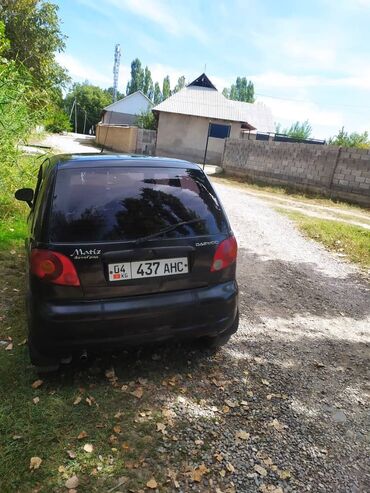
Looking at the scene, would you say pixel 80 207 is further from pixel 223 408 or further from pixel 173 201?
pixel 223 408

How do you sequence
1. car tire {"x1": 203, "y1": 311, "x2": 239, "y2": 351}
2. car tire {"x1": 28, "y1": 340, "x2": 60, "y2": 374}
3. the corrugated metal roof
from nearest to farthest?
car tire {"x1": 28, "y1": 340, "x2": 60, "y2": 374}
car tire {"x1": 203, "y1": 311, "x2": 239, "y2": 351}
the corrugated metal roof

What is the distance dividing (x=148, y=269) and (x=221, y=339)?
1079 mm

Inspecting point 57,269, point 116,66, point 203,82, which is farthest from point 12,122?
point 116,66

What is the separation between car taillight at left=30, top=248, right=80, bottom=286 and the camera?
→ 245 centimetres

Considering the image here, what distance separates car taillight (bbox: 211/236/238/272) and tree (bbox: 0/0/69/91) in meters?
23.6

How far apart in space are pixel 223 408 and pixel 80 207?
179 cm

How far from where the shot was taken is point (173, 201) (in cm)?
289

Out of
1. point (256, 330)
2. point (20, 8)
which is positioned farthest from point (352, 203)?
point (20, 8)

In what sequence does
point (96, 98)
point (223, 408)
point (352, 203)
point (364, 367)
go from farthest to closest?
point (96, 98), point (352, 203), point (364, 367), point (223, 408)

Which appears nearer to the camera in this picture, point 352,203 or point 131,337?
point 131,337

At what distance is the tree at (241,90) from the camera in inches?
3465

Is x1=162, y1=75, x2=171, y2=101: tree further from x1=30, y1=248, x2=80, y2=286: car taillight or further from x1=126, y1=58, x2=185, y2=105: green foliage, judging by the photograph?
x1=30, y1=248, x2=80, y2=286: car taillight

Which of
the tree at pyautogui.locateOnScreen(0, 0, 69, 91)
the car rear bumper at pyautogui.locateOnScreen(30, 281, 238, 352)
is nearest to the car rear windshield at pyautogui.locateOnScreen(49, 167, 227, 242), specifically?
the car rear bumper at pyautogui.locateOnScreen(30, 281, 238, 352)

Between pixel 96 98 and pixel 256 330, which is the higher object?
pixel 96 98
